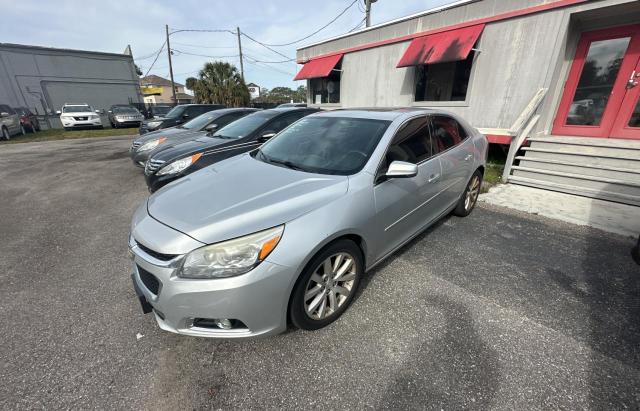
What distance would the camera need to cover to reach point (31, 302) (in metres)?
2.53

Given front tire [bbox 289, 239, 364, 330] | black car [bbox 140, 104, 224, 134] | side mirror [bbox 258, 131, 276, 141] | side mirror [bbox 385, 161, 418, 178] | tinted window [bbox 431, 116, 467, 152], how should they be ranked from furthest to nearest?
black car [bbox 140, 104, 224, 134] < side mirror [bbox 258, 131, 276, 141] < tinted window [bbox 431, 116, 467, 152] < side mirror [bbox 385, 161, 418, 178] < front tire [bbox 289, 239, 364, 330]

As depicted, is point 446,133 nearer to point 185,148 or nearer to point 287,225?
point 287,225

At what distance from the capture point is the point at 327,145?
2729mm

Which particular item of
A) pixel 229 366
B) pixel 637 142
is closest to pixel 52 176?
pixel 229 366

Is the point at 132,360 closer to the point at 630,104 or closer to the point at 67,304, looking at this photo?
the point at 67,304

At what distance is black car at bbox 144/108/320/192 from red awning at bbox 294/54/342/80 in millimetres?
6470

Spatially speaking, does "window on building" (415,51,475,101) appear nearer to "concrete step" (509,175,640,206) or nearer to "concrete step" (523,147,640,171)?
"concrete step" (523,147,640,171)

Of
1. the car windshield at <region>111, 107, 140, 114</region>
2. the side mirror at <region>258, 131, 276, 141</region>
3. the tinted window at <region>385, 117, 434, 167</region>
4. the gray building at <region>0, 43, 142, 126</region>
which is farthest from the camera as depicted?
the gray building at <region>0, 43, 142, 126</region>

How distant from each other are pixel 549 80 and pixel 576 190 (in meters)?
2.82

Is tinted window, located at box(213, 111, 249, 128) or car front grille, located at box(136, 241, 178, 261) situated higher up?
tinted window, located at box(213, 111, 249, 128)

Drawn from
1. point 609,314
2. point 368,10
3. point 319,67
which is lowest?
point 609,314

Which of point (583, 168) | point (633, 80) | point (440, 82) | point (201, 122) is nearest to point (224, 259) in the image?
point (583, 168)

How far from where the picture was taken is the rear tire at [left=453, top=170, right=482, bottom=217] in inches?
154

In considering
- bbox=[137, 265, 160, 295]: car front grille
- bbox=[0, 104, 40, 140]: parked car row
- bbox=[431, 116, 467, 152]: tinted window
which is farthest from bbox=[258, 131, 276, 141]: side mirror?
bbox=[0, 104, 40, 140]: parked car row
